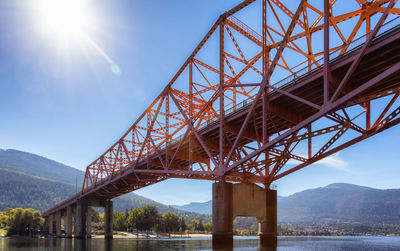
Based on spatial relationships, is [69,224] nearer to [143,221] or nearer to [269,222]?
[143,221]

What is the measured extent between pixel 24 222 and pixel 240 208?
298 ft

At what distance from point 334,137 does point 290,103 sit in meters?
5.34

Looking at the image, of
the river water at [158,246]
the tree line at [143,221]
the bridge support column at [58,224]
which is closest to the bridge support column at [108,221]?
the bridge support column at [58,224]

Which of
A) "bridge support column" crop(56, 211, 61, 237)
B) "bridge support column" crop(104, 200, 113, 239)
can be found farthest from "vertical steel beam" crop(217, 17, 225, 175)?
"bridge support column" crop(56, 211, 61, 237)

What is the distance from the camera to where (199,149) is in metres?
48.0

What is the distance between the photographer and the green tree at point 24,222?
11112 cm

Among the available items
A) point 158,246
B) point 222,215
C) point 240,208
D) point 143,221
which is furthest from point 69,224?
point 222,215

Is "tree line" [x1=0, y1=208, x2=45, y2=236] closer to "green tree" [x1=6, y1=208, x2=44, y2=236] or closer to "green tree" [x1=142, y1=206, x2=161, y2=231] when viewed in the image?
"green tree" [x1=6, y1=208, x2=44, y2=236]

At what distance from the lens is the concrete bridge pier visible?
36.2 meters

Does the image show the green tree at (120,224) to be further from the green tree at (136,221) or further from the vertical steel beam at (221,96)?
the vertical steel beam at (221,96)

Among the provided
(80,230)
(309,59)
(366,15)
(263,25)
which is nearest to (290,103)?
(309,59)

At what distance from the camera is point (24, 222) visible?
365 feet

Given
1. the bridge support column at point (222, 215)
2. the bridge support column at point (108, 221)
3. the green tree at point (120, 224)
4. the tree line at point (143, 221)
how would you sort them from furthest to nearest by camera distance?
the green tree at point (120, 224), the tree line at point (143, 221), the bridge support column at point (108, 221), the bridge support column at point (222, 215)

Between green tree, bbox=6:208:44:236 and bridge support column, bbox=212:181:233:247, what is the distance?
9078 cm
